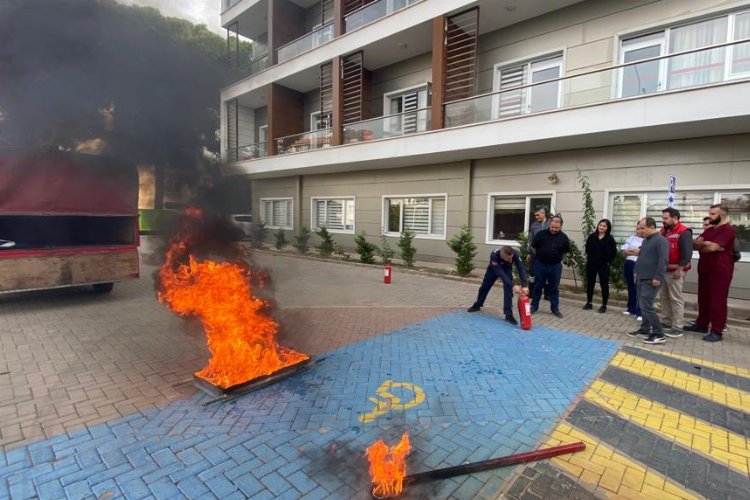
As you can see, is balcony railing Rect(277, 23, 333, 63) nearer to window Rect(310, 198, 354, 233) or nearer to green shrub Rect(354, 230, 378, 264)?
window Rect(310, 198, 354, 233)

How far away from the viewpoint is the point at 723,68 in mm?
7723

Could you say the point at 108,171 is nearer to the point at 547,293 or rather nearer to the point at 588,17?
the point at 547,293

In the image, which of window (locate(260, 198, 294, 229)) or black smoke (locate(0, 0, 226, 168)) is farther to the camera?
window (locate(260, 198, 294, 229))

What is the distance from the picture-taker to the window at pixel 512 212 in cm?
1070

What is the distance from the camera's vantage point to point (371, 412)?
3.29m

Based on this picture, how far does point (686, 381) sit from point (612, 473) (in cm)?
Result: 225

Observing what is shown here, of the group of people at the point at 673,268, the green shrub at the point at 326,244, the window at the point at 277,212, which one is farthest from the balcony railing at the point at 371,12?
the group of people at the point at 673,268

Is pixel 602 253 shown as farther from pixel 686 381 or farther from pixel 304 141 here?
pixel 304 141

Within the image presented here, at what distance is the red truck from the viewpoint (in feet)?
20.0

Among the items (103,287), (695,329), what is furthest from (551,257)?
(103,287)

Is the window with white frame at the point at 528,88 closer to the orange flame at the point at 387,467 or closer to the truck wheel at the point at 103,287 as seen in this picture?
the orange flame at the point at 387,467

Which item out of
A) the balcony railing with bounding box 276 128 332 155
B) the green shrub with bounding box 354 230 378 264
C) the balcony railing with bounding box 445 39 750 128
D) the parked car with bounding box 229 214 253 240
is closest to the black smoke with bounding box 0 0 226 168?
the parked car with bounding box 229 214 253 240

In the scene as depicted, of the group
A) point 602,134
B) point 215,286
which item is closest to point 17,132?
point 215,286

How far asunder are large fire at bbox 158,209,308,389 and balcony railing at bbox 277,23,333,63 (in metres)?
12.8
